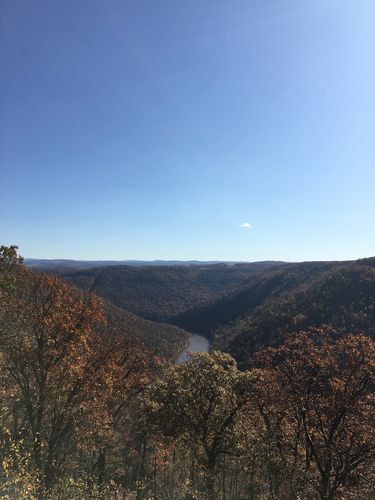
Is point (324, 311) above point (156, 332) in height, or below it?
above

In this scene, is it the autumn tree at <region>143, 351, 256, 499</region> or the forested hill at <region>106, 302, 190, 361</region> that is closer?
the autumn tree at <region>143, 351, 256, 499</region>

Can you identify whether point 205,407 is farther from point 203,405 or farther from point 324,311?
point 324,311

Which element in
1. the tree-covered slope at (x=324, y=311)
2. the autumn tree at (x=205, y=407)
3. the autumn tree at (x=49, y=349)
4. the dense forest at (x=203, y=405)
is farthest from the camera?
the tree-covered slope at (x=324, y=311)

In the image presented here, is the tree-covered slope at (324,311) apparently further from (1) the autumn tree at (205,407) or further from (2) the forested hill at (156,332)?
(1) the autumn tree at (205,407)

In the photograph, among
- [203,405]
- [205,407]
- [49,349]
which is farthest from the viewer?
[49,349]

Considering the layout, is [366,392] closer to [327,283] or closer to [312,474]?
[312,474]

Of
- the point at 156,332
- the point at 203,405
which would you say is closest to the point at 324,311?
the point at 156,332

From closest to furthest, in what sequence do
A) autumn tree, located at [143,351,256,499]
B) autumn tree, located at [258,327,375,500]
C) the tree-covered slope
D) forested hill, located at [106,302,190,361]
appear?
autumn tree, located at [258,327,375,500] → autumn tree, located at [143,351,256,499] → the tree-covered slope → forested hill, located at [106,302,190,361]

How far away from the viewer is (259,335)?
110 m

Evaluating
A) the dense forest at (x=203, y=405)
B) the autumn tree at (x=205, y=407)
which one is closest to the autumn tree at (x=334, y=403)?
the dense forest at (x=203, y=405)

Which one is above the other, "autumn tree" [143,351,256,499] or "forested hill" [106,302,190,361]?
"autumn tree" [143,351,256,499]

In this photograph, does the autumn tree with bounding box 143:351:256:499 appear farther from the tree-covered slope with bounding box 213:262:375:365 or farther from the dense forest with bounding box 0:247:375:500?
the tree-covered slope with bounding box 213:262:375:365

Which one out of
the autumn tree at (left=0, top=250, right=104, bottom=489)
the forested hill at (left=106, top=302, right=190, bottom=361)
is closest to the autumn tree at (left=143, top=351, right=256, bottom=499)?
the autumn tree at (left=0, top=250, right=104, bottom=489)

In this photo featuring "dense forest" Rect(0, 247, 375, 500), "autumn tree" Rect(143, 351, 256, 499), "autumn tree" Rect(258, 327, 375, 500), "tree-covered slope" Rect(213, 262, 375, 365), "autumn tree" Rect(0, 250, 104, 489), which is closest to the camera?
"autumn tree" Rect(258, 327, 375, 500)
